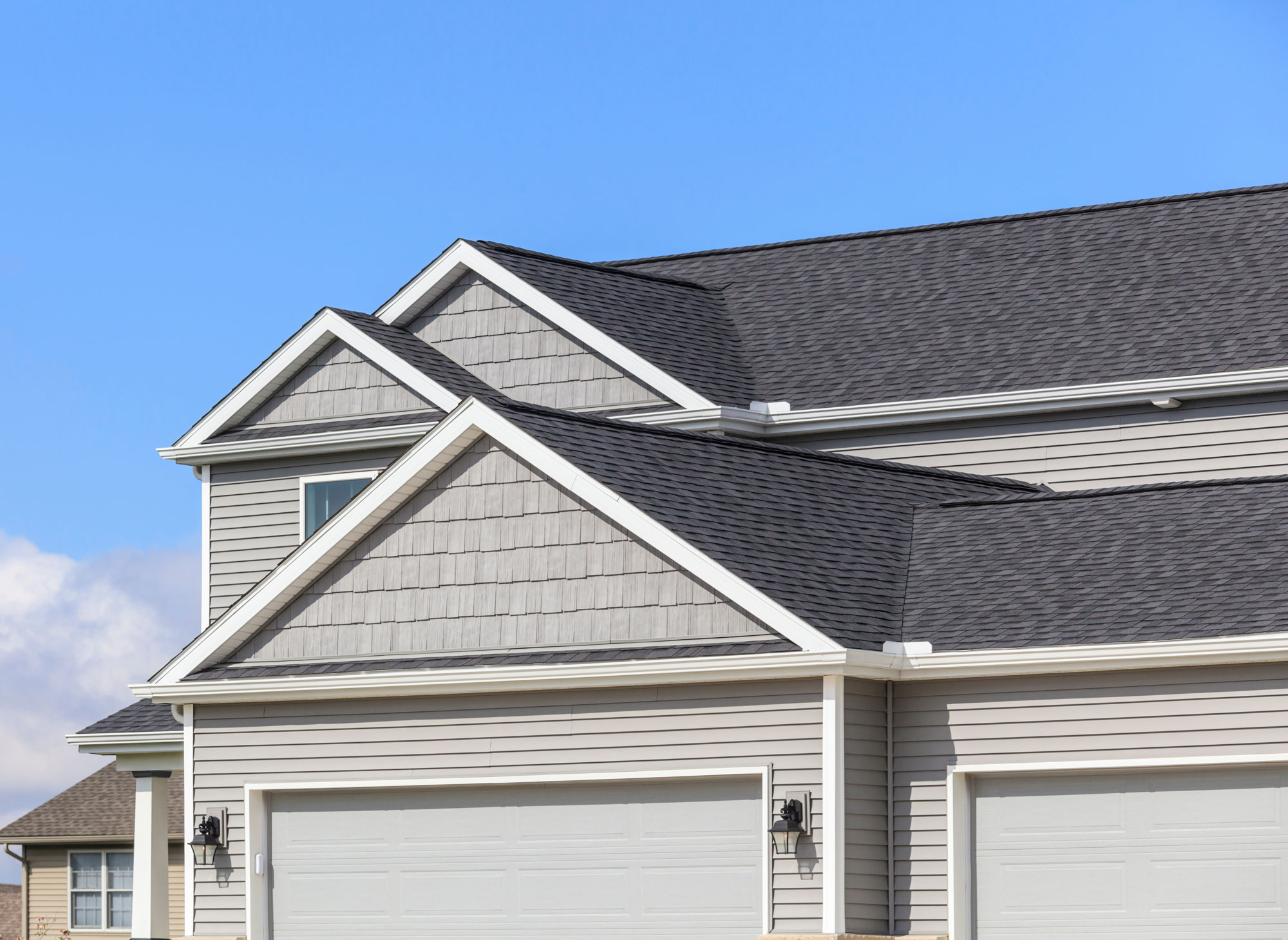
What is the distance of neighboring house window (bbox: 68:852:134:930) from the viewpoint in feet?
107

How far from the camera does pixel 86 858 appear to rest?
3359 cm

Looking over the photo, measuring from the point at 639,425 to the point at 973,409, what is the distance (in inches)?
185

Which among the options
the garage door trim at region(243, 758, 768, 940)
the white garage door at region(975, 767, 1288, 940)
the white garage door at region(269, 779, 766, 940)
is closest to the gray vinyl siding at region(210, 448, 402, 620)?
the garage door trim at region(243, 758, 768, 940)

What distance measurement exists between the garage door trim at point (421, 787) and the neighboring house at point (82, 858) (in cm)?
1578

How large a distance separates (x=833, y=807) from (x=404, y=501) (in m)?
4.44

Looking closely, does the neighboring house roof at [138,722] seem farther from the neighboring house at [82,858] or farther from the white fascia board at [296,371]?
the neighboring house at [82,858]

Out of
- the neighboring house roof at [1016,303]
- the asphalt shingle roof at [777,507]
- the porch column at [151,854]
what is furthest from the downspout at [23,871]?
the asphalt shingle roof at [777,507]

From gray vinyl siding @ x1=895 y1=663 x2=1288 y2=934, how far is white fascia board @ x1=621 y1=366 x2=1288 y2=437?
19.2 ft

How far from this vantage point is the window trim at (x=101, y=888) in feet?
107

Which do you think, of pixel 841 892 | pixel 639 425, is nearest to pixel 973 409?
pixel 639 425

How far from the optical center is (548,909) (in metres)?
15.6

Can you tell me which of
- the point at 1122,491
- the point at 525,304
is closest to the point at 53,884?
the point at 525,304

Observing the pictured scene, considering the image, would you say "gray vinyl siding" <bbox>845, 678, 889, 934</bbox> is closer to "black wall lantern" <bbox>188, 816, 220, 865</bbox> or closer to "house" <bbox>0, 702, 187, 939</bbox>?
"black wall lantern" <bbox>188, 816, 220, 865</bbox>

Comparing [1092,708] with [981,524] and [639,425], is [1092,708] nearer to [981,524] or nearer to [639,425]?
[981,524]
